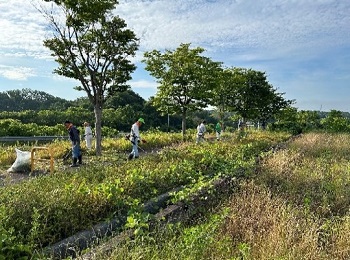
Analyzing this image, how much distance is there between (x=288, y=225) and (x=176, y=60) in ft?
50.3

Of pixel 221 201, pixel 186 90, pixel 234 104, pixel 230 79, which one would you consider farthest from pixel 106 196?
pixel 234 104

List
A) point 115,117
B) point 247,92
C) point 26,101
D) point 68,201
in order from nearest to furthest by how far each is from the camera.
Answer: point 68,201
point 247,92
point 115,117
point 26,101

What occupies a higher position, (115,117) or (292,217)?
(115,117)

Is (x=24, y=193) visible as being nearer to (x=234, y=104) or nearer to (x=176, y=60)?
(x=176, y=60)

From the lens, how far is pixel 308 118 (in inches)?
1768

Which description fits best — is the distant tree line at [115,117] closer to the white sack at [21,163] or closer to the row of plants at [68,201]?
the white sack at [21,163]

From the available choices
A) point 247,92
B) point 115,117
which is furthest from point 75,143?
point 115,117

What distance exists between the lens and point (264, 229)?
448cm

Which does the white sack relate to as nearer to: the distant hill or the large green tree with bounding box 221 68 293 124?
the large green tree with bounding box 221 68 293 124

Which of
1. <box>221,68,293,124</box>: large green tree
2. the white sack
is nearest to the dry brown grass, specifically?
the white sack

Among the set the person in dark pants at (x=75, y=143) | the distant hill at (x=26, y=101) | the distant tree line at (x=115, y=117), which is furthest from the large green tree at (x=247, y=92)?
the distant hill at (x=26, y=101)

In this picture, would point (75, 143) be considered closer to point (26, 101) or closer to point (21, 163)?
point (21, 163)

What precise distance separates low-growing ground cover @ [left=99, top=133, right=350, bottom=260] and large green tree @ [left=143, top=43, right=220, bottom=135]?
458 inches

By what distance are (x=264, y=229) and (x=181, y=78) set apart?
14634 mm
